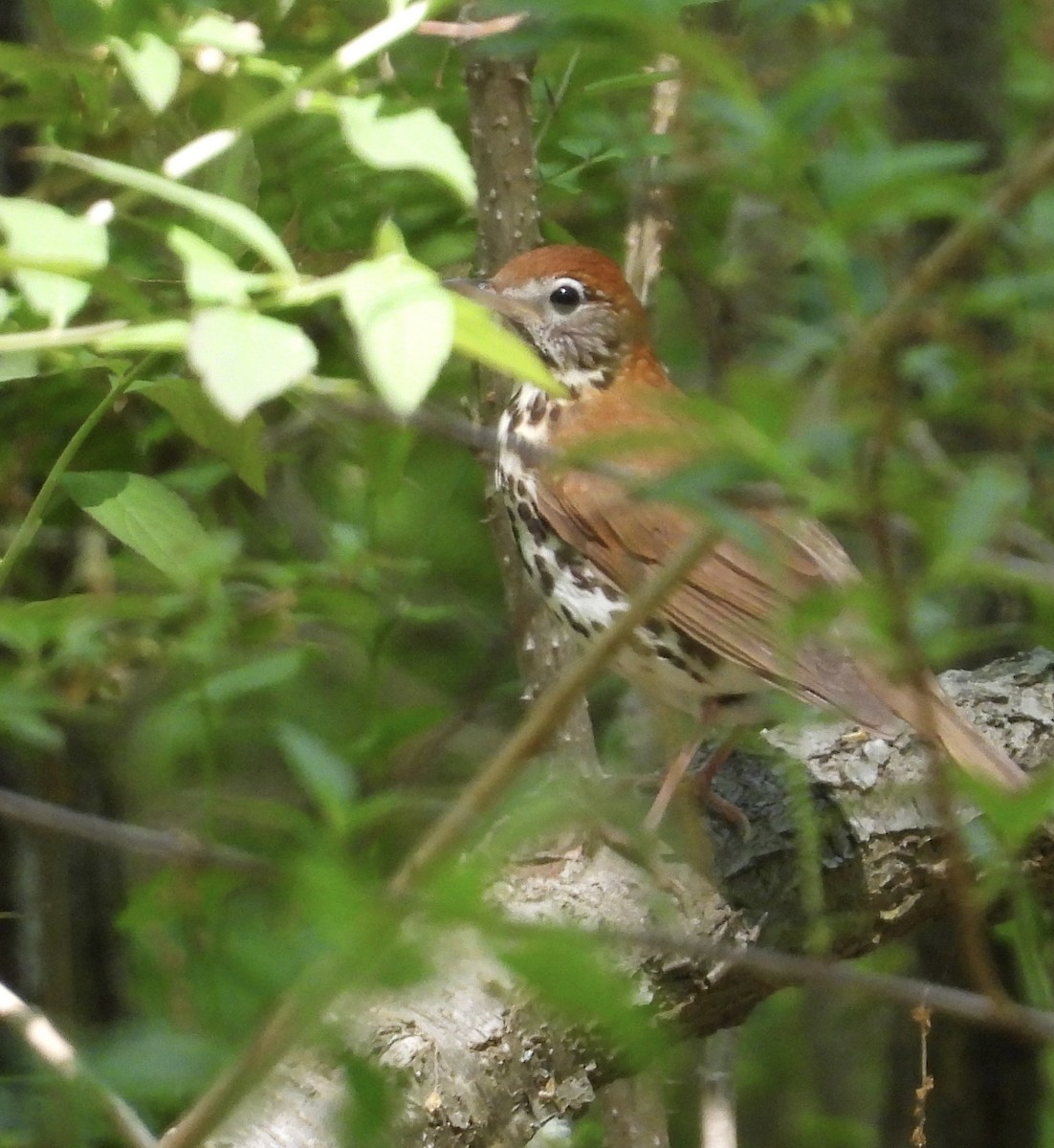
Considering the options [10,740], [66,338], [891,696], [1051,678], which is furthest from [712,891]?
[66,338]

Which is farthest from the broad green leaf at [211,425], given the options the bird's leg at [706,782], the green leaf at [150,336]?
the bird's leg at [706,782]

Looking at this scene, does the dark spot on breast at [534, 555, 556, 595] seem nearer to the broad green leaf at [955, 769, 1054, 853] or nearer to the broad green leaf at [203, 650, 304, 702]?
the broad green leaf at [203, 650, 304, 702]

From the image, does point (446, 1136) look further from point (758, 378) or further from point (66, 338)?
point (758, 378)

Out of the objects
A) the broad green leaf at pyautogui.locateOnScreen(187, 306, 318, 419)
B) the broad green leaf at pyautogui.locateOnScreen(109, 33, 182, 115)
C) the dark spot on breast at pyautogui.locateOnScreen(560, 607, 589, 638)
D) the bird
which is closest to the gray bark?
the bird

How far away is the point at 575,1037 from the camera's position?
5.64 ft

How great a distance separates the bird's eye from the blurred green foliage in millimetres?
141

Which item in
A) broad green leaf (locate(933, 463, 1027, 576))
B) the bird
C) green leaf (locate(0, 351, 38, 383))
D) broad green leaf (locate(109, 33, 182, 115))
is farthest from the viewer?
the bird

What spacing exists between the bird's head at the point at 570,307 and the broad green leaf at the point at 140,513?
0.79 meters

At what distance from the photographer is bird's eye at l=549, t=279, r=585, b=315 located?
2.44m

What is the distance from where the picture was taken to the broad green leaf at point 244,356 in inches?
33.4

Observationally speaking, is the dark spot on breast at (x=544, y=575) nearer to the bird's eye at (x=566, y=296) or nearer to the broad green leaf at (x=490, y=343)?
the bird's eye at (x=566, y=296)

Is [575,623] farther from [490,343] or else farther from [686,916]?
[490,343]

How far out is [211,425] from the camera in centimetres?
133

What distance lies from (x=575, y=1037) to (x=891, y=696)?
58 centimetres
